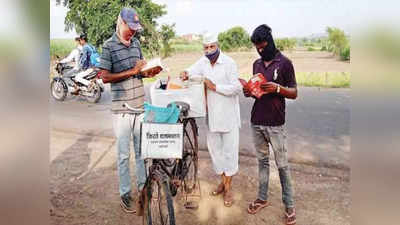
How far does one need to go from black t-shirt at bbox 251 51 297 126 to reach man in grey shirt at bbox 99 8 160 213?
2.60 ft

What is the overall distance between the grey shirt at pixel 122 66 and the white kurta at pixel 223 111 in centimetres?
43

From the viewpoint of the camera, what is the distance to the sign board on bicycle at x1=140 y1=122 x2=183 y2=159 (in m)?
3.00

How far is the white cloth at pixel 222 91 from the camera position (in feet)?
11.4

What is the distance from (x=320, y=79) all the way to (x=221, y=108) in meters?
0.80

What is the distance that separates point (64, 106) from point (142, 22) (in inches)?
37.4

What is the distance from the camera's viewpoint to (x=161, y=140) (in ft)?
9.88

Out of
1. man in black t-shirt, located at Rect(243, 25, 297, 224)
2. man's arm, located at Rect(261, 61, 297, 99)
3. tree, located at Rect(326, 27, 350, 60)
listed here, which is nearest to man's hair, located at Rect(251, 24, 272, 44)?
man in black t-shirt, located at Rect(243, 25, 297, 224)

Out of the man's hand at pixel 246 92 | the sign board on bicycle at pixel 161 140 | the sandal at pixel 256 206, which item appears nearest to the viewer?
the sign board on bicycle at pixel 161 140

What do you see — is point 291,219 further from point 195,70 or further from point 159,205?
point 195,70

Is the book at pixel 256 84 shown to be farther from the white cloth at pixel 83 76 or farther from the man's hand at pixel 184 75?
the white cloth at pixel 83 76

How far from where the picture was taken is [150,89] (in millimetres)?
3402

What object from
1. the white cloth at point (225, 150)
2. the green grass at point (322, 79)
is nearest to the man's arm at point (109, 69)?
the white cloth at point (225, 150)

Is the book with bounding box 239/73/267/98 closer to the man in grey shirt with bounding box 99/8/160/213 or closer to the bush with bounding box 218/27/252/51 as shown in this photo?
the bush with bounding box 218/27/252/51
